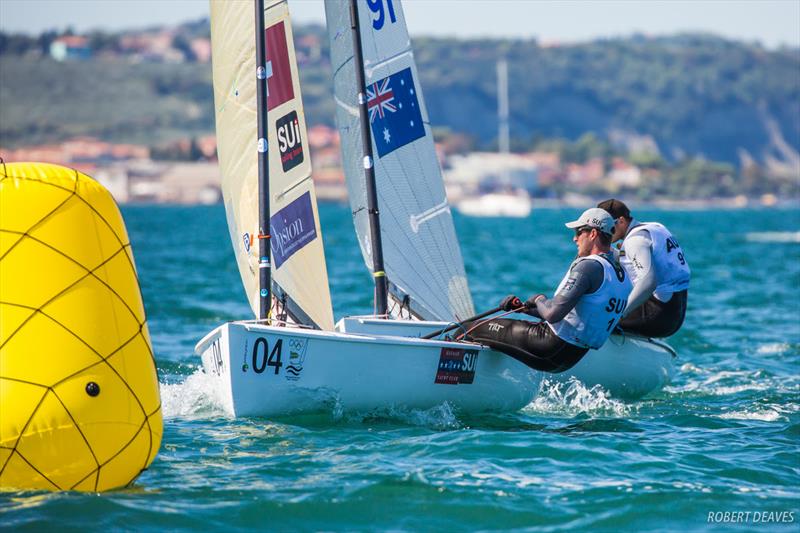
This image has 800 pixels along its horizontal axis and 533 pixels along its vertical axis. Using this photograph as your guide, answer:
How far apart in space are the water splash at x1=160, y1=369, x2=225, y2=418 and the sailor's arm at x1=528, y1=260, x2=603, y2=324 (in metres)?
1.95

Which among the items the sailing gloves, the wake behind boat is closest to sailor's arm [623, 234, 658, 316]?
the wake behind boat

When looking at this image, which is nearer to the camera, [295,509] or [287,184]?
→ [295,509]

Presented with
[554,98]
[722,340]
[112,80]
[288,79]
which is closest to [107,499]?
[288,79]

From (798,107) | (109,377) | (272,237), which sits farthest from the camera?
(798,107)

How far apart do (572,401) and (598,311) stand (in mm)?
1183

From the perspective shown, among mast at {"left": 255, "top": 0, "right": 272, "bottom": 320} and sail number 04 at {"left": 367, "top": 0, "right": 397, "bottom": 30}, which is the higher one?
sail number 04 at {"left": 367, "top": 0, "right": 397, "bottom": 30}

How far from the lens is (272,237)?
7.77 metres

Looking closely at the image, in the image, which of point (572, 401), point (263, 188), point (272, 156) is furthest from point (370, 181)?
point (572, 401)

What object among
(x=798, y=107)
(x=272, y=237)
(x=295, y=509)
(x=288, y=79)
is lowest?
(x=295, y=509)

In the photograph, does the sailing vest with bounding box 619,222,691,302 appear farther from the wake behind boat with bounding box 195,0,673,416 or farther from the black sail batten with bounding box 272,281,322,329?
the black sail batten with bounding box 272,281,322,329

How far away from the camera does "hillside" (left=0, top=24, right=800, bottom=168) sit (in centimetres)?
12512

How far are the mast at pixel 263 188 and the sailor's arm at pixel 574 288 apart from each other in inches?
64.0

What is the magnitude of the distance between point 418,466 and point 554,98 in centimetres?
14670

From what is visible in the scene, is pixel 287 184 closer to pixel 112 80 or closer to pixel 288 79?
pixel 288 79
